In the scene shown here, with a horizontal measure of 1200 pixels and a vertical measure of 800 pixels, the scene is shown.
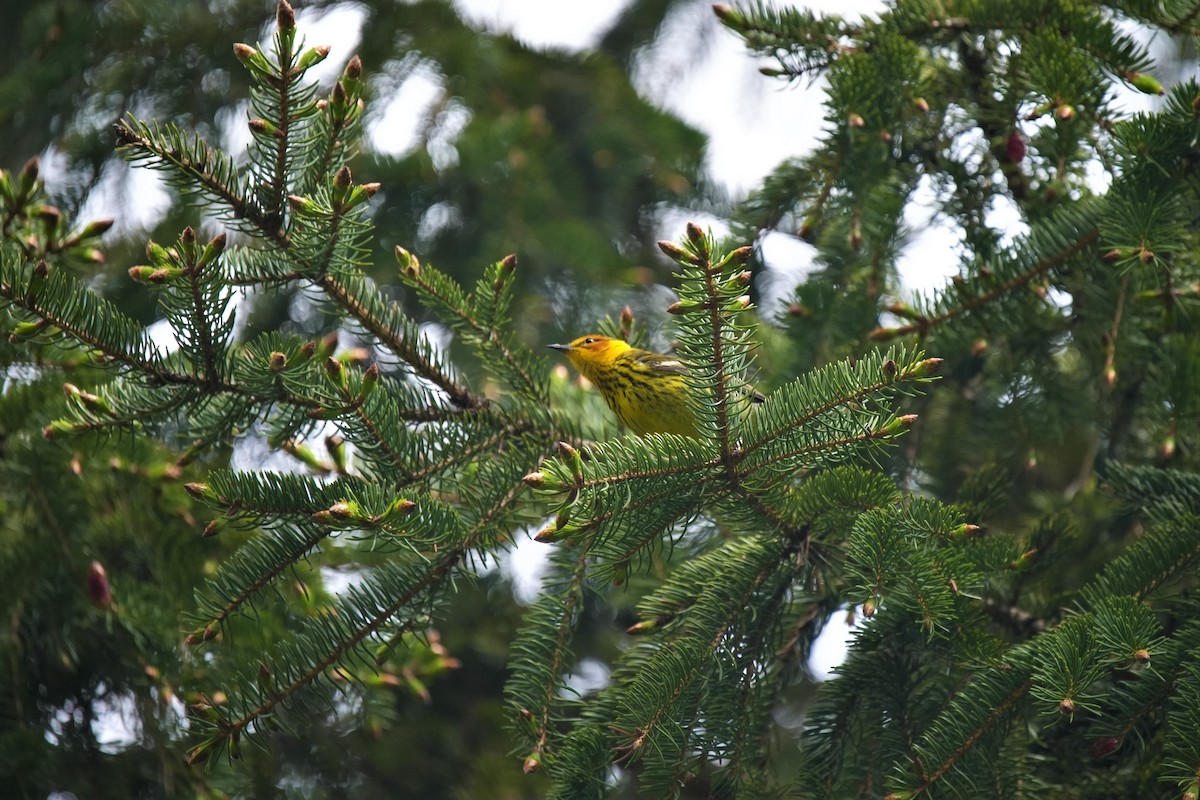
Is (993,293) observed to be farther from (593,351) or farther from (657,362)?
(593,351)

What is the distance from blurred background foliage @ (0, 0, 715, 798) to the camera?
2.84 m

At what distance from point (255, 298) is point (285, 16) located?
117 inches

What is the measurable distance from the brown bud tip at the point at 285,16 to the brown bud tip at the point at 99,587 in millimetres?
1787

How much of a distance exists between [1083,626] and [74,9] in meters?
4.44

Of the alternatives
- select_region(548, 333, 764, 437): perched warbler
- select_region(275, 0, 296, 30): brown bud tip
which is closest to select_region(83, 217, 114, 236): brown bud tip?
select_region(275, 0, 296, 30): brown bud tip

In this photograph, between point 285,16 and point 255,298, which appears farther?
point 255,298

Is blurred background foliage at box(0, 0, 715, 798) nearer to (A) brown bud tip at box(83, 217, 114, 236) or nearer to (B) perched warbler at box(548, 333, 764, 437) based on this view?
(A) brown bud tip at box(83, 217, 114, 236)

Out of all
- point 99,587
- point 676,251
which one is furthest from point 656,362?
point 99,587

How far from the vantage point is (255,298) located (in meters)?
4.43

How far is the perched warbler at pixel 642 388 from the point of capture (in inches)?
114

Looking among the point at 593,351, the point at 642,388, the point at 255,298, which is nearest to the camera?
the point at 642,388

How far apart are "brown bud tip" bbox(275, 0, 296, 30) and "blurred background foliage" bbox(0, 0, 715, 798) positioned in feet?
4.67

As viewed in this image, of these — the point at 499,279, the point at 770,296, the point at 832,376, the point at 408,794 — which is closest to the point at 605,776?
the point at 832,376

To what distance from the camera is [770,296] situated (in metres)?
4.64
